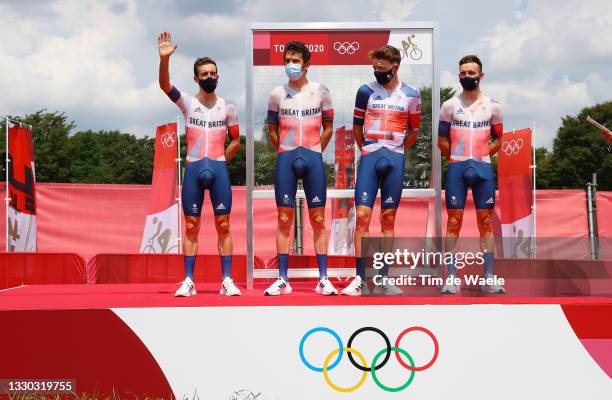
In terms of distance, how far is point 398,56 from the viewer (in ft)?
19.4

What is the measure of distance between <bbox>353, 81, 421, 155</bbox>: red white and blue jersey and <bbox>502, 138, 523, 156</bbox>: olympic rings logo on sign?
6937 mm

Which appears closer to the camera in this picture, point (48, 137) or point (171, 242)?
point (171, 242)

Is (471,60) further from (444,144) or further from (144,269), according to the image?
(144,269)

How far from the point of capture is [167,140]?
13406 millimetres

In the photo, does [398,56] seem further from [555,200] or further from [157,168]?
[555,200]

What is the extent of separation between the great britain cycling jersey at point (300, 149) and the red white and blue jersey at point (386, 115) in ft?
1.21

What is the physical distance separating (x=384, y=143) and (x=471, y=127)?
2.49 ft

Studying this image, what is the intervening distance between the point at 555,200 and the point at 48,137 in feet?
125

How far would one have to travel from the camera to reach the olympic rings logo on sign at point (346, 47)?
679 centimetres

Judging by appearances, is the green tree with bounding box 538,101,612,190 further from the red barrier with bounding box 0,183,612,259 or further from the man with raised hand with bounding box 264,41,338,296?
the man with raised hand with bounding box 264,41,338,296

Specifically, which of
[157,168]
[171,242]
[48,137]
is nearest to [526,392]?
[171,242]

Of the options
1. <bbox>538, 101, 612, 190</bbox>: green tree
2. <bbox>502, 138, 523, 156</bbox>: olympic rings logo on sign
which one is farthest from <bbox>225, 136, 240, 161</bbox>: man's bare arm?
<bbox>538, 101, 612, 190</bbox>: green tree

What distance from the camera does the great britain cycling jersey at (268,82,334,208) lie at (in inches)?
230

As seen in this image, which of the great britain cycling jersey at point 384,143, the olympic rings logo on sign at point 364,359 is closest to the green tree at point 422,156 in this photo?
the great britain cycling jersey at point 384,143
